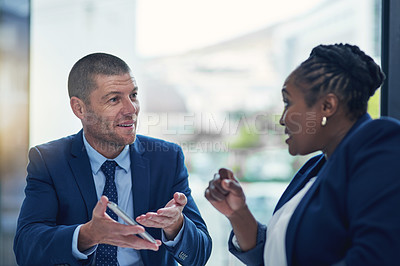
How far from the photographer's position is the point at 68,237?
1.34 metres

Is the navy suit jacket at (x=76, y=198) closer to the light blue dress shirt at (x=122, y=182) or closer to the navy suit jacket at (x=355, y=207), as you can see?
the light blue dress shirt at (x=122, y=182)

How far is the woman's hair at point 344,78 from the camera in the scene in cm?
111

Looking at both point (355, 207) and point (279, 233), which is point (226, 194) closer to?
point (279, 233)

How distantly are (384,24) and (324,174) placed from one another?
98 cm

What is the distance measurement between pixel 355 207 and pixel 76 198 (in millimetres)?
1003

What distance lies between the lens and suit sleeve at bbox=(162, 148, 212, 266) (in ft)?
4.68

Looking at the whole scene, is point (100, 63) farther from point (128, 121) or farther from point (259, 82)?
point (259, 82)

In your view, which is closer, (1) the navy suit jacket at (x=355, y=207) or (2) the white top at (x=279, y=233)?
(1) the navy suit jacket at (x=355, y=207)

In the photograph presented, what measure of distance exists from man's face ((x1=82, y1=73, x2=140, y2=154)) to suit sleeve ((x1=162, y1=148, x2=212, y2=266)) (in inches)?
9.9

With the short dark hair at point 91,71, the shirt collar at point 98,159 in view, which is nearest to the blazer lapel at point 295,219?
the shirt collar at point 98,159

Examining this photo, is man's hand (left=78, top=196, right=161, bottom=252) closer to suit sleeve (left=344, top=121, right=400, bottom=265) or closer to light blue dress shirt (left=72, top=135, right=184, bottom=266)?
light blue dress shirt (left=72, top=135, right=184, bottom=266)

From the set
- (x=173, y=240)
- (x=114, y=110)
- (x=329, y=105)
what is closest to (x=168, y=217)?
(x=173, y=240)

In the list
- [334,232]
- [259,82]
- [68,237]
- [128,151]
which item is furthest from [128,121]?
[259,82]

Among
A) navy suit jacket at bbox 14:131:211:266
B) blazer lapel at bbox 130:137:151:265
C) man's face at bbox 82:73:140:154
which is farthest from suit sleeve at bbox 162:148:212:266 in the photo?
man's face at bbox 82:73:140:154
